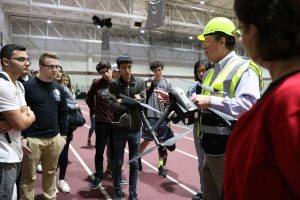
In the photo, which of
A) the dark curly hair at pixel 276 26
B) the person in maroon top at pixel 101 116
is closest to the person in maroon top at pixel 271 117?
the dark curly hair at pixel 276 26

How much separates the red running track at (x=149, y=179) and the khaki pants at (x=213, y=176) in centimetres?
63

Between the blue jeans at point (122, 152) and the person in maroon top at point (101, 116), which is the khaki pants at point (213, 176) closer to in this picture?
the blue jeans at point (122, 152)

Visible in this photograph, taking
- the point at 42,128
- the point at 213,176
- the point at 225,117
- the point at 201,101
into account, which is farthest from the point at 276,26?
the point at 42,128

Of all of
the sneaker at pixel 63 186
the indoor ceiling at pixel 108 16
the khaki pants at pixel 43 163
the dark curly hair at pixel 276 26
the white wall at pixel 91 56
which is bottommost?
the sneaker at pixel 63 186

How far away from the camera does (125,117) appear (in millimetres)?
3412

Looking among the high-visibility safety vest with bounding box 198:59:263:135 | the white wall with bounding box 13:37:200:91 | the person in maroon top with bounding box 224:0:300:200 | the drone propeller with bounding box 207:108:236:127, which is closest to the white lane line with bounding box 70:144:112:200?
the high-visibility safety vest with bounding box 198:59:263:135

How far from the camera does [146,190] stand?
13.5 feet

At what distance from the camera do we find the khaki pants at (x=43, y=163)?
10.4 ft

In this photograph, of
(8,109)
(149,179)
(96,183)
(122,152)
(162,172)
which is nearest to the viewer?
(8,109)

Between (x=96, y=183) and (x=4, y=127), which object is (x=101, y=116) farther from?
(x=4, y=127)

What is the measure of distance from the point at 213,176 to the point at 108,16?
14949mm

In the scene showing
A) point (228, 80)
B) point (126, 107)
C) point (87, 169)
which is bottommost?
point (87, 169)

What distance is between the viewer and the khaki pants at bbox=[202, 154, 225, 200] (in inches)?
84.9

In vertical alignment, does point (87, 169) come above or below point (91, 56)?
below
